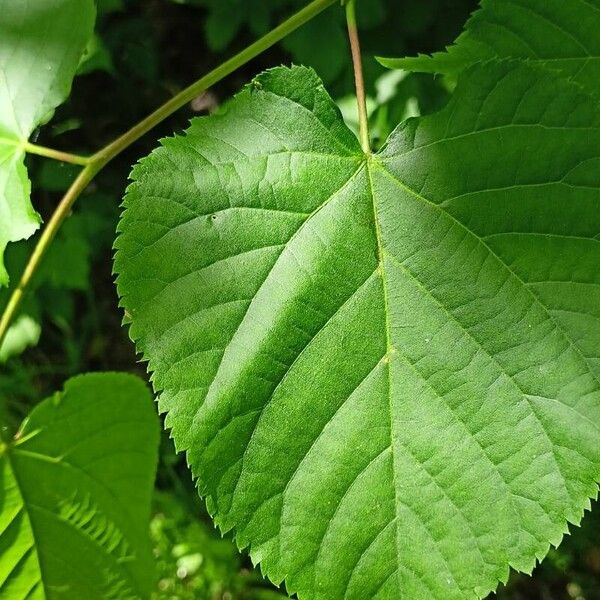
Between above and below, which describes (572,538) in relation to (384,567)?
below

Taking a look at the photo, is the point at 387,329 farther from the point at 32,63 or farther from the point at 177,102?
the point at 32,63

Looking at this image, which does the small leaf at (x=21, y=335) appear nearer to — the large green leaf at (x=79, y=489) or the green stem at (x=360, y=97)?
the large green leaf at (x=79, y=489)

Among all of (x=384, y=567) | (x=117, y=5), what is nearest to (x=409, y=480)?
(x=384, y=567)

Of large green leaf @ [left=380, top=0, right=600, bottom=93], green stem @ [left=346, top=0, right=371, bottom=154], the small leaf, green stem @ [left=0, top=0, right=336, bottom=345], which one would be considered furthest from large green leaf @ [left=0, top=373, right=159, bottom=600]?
the small leaf

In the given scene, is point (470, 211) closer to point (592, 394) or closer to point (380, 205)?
point (380, 205)

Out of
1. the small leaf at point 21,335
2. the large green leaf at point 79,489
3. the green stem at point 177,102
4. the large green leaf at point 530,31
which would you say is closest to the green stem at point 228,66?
the green stem at point 177,102

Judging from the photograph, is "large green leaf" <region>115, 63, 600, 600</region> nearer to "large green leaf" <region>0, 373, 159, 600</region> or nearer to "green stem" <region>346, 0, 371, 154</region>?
"green stem" <region>346, 0, 371, 154</region>

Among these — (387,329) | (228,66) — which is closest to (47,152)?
(228,66)
